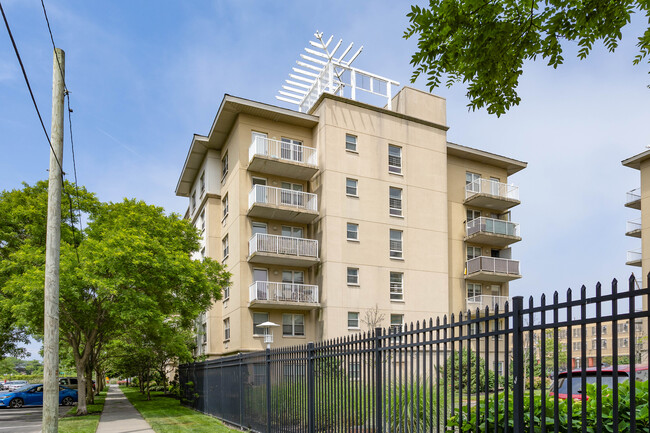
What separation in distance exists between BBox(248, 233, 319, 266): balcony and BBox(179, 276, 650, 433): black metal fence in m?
11.9

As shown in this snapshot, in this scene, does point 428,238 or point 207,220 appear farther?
point 207,220

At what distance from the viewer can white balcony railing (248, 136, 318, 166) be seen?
2992 cm

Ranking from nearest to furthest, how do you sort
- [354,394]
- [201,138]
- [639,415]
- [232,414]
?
[639,415], [354,394], [232,414], [201,138]

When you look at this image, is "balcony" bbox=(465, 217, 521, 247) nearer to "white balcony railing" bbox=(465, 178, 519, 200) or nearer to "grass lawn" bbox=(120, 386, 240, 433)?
"white balcony railing" bbox=(465, 178, 519, 200)

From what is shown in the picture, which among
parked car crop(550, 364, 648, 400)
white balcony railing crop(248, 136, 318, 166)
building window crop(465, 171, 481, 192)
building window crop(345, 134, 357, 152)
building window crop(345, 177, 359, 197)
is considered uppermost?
building window crop(345, 134, 357, 152)

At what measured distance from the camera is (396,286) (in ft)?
106

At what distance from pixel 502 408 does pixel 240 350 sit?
24657 millimetres

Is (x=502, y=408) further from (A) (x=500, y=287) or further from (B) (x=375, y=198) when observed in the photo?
(A) (x=500, y=287)

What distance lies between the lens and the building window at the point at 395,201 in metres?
33.1

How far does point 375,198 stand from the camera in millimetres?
32344

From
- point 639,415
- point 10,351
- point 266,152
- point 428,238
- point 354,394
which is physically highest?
point 266,152

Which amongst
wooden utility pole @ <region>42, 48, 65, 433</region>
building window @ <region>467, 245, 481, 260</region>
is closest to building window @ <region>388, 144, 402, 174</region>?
building window @ <region>467, 245, 481, 260</region>

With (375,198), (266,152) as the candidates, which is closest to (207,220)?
(266,152)

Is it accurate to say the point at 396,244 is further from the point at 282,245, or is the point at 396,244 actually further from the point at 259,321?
the point at 259,321
